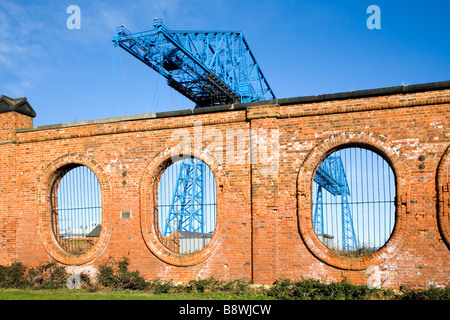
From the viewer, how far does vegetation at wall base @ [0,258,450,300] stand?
832 cm

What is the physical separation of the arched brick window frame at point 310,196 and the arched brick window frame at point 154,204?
2.00 metres

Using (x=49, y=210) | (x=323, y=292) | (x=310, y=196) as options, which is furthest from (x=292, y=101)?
(x=49, y=210)

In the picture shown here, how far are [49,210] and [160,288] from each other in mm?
4877

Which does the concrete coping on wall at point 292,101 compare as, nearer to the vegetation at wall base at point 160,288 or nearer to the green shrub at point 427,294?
the vegetation at wall base at point 160,288

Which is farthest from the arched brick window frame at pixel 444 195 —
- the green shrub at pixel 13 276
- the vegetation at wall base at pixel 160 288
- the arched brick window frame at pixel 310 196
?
the green shrub at pixel 13 276

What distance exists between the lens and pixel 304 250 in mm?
9281

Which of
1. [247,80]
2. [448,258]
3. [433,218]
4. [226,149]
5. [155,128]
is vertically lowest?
[448,258]

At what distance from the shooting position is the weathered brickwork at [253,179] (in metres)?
8.60

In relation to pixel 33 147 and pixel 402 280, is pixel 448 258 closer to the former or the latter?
pixel 402 280

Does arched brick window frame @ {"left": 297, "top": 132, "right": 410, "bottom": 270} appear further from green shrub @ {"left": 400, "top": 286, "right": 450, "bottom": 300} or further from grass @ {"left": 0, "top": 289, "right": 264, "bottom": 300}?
grass @ {"left": 0, "top": 289, "right": 264, "bottom": 300}

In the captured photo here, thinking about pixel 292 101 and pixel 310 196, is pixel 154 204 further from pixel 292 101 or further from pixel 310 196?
pixel 292 101

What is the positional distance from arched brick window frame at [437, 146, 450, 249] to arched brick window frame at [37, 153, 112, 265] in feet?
27.2
